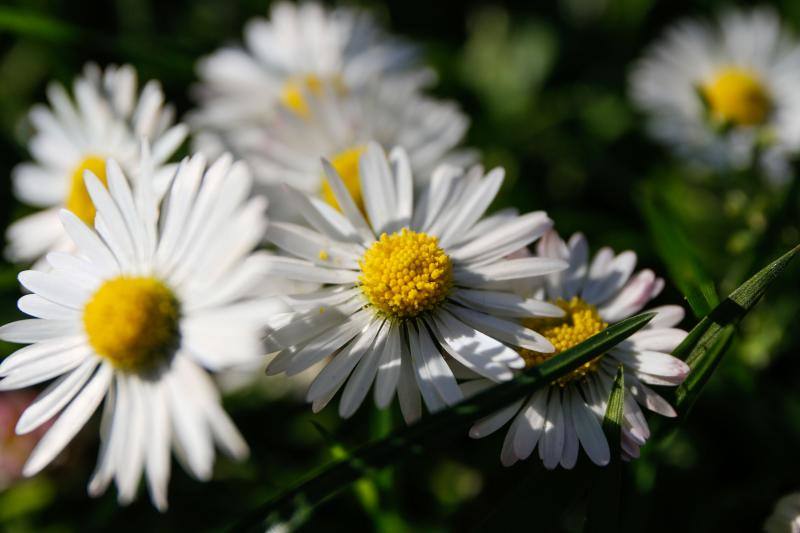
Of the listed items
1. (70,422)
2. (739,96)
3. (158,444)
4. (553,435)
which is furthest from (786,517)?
(739,96)

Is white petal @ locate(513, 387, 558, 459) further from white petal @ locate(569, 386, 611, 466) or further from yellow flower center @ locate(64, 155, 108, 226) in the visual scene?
yellow flower center @ locate(64, 155, 108, 226)

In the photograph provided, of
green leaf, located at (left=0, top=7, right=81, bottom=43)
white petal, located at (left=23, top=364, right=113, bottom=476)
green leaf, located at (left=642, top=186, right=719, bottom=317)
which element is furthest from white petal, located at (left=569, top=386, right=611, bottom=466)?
green leaf, located at (left=0, top=7, right=81, bottom=43)

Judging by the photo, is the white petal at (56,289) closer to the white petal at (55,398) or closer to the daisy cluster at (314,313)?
the daisy cluster at (314,313)

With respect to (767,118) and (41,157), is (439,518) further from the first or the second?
(767,118)

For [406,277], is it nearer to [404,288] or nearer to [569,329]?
[404,288]

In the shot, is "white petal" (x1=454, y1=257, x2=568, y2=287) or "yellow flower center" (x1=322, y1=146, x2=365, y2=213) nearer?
"white petal" (x1=454, y1=257, x2=568, y2=287)

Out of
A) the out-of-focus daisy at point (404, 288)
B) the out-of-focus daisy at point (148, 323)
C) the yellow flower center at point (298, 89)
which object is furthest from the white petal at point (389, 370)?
the yellow flower center at point (298, 89)

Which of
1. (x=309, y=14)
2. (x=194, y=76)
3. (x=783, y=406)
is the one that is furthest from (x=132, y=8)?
(x=783, y=406)

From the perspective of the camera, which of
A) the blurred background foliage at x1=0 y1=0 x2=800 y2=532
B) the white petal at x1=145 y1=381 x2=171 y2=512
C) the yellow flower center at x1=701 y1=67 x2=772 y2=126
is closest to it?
the white petal at x1=145 y1=381 x2=171 y2=512
